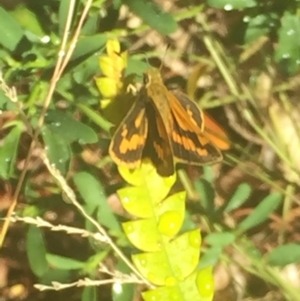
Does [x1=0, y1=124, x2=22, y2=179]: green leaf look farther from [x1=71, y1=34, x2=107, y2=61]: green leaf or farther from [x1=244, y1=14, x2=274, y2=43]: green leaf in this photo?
[x1=244, y1=14, x2=274, y2=43]: green leaf

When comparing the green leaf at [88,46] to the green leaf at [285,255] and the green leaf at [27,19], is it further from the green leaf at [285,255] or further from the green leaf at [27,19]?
the green leaf at [285,255]

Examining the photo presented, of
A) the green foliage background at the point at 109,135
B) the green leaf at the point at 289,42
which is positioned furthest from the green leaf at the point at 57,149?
the green leaf at the point at 289,42

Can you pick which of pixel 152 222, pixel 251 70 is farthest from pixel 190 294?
pixel 251 70

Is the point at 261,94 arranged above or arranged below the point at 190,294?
above

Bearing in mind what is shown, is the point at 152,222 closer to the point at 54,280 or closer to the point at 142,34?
the point at 54,280

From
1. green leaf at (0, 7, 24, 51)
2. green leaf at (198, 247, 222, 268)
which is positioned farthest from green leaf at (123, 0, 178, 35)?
green leaf at (198, 247, 222, 268)

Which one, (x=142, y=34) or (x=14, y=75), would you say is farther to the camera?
(x=142, y=34)

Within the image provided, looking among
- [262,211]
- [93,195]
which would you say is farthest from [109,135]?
[262,211]
